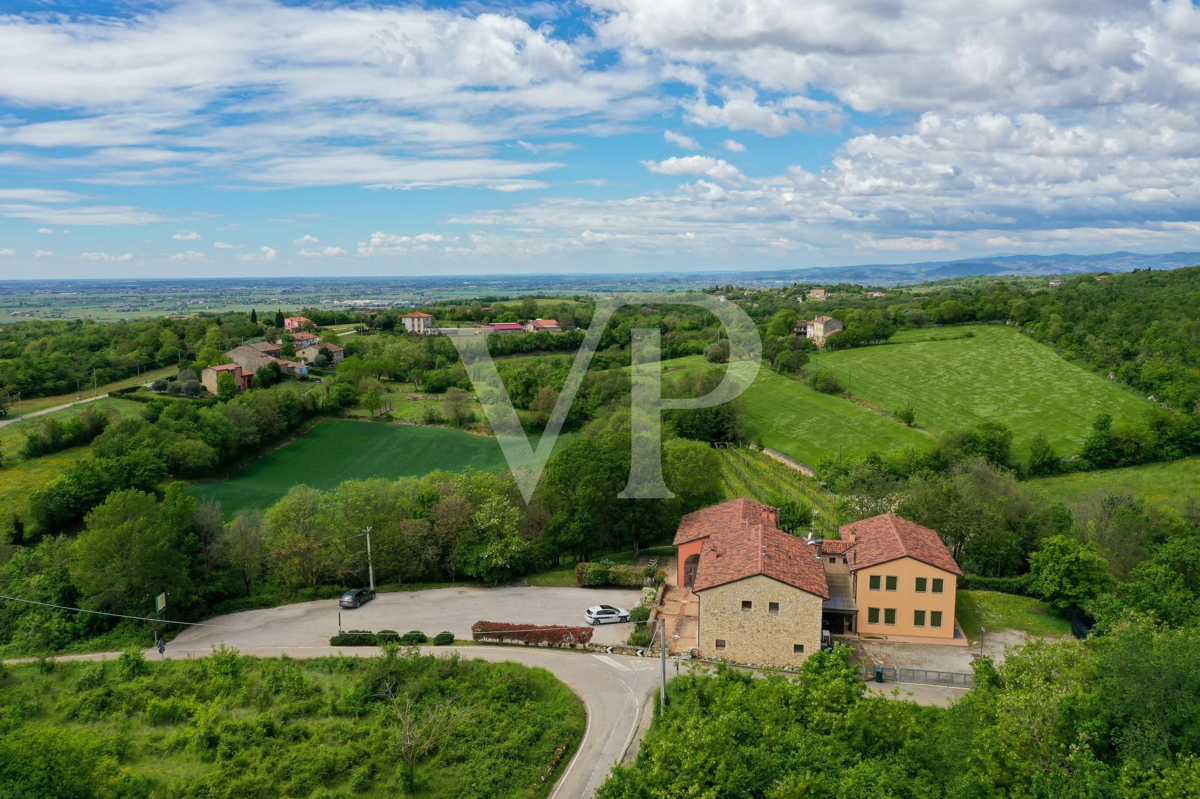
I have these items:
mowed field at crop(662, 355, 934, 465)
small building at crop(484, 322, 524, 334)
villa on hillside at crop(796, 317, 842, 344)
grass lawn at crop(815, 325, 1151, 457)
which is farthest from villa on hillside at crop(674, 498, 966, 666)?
small building at crop(484, 322, 524, 334)

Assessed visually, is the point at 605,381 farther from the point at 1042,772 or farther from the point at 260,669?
the point at 1042,772

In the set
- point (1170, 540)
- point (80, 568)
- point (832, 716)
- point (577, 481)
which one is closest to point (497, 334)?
point (577, 481)

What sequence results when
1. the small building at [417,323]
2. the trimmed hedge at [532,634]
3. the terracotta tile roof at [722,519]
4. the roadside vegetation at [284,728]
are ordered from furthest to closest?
1. the small building at [417,323]
2. the terracotta tile roof at [722,519]
3. the trimmed hedge at [532,634]
4. the roadside vegetation at [284,728]

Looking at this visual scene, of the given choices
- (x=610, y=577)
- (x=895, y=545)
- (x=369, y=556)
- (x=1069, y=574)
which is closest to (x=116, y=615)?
(x=369, y=556)

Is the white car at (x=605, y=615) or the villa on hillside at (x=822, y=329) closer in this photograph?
the white car at (x=605, y=615)

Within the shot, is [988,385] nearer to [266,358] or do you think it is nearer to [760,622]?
[760,622]

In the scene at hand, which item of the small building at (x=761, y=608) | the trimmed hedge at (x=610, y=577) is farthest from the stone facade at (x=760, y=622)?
the trimmed hedge at (x=610, y=577)

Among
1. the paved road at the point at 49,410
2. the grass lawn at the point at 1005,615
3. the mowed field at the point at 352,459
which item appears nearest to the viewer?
the grass lawn at the point at 1005,615

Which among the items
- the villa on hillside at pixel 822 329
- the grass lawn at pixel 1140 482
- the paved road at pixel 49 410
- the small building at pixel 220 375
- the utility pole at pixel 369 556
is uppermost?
the villa on hillside at pixel 822 329

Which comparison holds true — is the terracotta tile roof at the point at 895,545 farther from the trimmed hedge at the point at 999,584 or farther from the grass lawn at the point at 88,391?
the grass lawn at the point at 88,391
